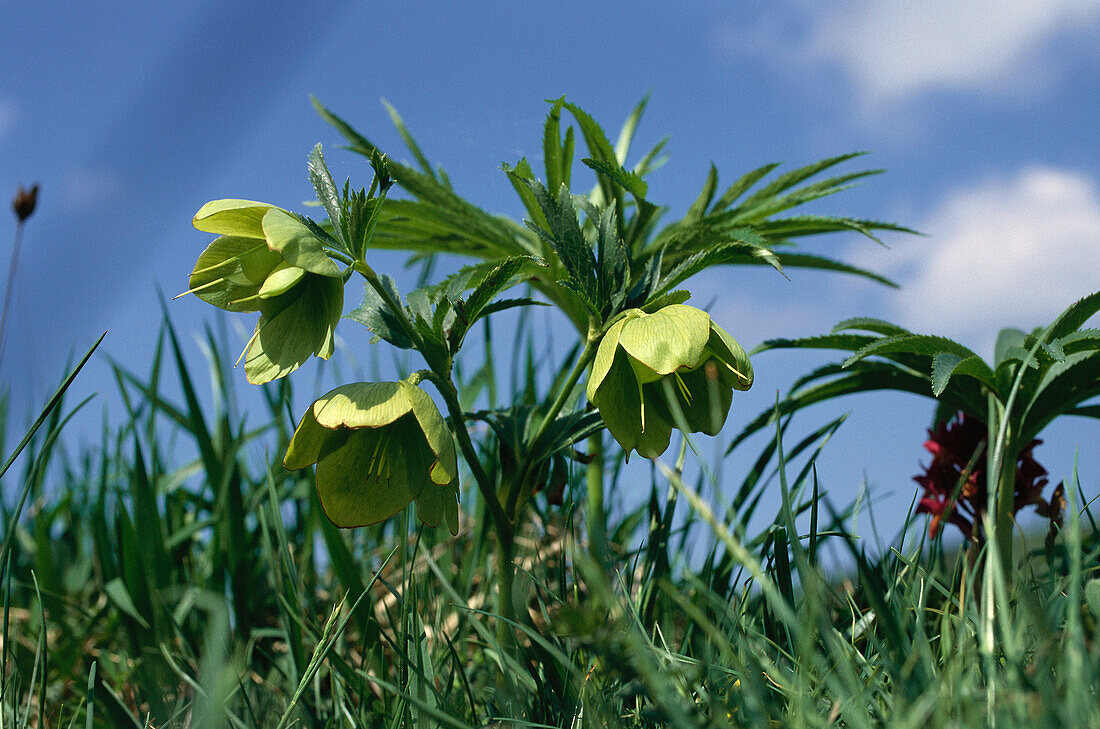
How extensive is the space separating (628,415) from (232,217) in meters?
0.40

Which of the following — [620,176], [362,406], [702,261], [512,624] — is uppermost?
[620,176]

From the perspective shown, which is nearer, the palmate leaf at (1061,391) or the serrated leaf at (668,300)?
the serrated leaf at (668,300)

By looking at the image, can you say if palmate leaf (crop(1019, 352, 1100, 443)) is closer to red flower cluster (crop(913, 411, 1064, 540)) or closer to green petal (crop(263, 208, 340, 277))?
red flower cluster (crop(913, 411, 1064, 540))

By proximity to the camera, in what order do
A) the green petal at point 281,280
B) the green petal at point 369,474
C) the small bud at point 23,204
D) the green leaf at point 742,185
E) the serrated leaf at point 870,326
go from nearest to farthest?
the green petal at point 281,280 < the green petal at point 369,474 < the serrated leaf at point 870,326 < the green leaf at point 742,185 < the small bud at point 23,204

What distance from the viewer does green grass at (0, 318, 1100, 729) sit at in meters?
0.47

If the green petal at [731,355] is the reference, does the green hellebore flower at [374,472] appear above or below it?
below

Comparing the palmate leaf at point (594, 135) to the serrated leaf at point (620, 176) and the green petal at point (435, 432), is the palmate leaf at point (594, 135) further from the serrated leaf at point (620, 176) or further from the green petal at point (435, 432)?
the green petal at point (435, 432)

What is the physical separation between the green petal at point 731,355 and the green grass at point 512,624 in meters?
0.11

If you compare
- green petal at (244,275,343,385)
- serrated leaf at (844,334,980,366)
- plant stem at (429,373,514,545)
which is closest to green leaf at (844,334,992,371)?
serrated leaf at (844,334,980,366)

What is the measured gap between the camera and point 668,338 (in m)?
0.68

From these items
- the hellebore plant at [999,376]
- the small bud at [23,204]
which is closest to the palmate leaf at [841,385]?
the hellebore plant at [999,376]

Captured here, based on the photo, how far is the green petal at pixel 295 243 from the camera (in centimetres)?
65

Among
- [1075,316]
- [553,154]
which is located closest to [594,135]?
[553,154]

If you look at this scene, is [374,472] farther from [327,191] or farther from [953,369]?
[953,369]
